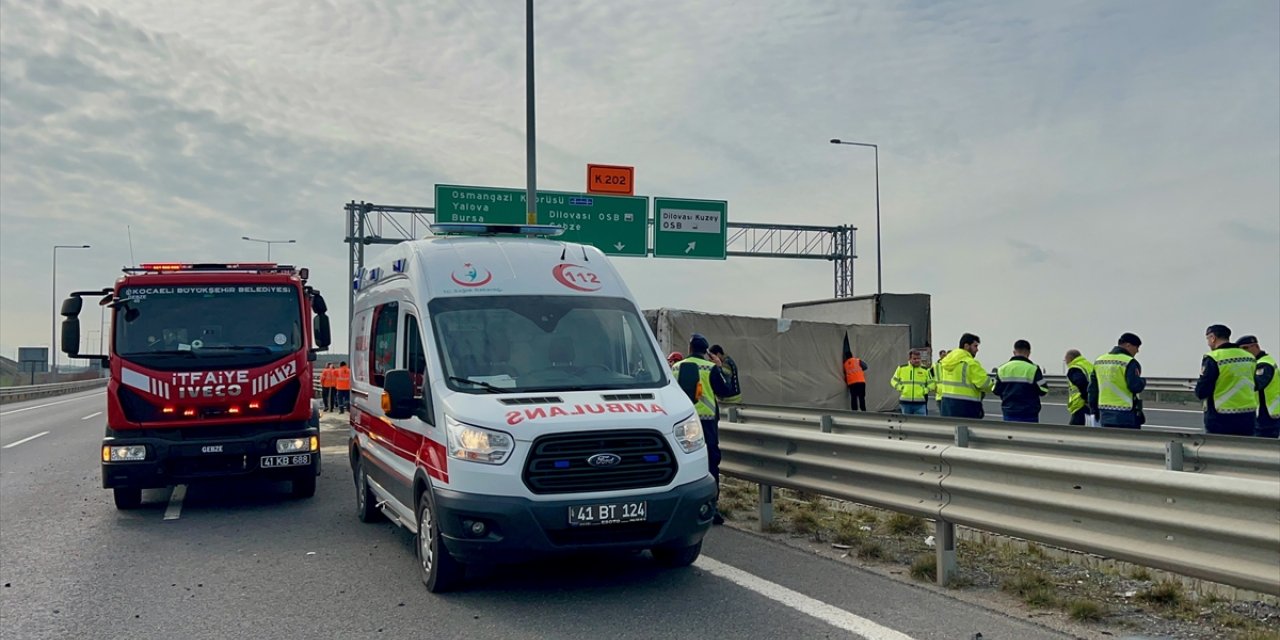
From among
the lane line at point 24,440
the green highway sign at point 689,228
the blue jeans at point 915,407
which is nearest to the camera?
the blue jeans at point 915,407

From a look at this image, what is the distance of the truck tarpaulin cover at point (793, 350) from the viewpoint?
1944cm

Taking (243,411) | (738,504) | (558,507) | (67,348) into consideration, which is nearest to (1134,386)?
(738,504)

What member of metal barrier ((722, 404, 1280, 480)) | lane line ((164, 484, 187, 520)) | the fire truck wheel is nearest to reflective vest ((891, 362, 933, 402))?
metal barrier ((722, 404, 1280, 480))

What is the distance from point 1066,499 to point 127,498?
9260mm

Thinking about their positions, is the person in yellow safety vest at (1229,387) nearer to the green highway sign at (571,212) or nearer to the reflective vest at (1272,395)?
the reflective vest at (1272,395)

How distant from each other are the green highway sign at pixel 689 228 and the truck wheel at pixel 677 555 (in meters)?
18.3

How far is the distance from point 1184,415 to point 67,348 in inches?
977

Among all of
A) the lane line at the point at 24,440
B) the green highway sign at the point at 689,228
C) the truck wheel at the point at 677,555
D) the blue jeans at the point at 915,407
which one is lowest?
the lane line at the point at 24,440

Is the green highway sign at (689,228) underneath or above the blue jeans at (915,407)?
above

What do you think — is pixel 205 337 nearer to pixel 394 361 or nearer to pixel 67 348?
pixel 67 348

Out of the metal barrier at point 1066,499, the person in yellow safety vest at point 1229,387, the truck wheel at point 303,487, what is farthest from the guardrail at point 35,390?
the person in yellow safety vest at point 1229,387

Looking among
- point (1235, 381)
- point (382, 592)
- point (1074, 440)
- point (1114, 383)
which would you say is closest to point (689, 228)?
point (1114, 383)

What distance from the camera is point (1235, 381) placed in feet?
33.4

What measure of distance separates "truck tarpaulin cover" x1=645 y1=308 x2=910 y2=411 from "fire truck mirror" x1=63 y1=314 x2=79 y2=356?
10.3 m
